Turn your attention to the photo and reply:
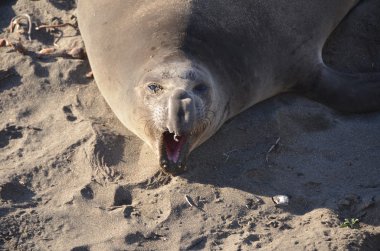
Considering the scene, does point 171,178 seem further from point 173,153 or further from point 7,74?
point 7,74

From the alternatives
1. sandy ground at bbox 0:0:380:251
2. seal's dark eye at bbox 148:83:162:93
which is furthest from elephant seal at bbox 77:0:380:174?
sandy ground at bbox 0:0:380:251

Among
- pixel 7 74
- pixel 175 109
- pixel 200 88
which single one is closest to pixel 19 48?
pixel 7 74

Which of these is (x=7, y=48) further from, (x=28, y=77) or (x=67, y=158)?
(x=67, y=158)

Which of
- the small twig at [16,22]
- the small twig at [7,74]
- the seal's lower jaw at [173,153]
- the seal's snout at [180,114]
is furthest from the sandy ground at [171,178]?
the seal's snout at [180,114]

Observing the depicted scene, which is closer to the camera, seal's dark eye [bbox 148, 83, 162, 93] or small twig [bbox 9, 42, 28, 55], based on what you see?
seal's dark eye [bbox 148, 83, 162, 93]

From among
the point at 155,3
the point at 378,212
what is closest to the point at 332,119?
the point at 378,212

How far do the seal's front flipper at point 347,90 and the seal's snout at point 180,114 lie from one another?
1.42 meters

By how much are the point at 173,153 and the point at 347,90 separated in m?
1.57

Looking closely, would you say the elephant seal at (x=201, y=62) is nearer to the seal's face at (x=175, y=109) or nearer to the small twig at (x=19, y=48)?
the seal's face at (x=175, y=109)

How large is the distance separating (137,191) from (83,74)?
137 cm

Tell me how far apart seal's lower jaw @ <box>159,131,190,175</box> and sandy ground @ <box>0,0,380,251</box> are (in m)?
0.14

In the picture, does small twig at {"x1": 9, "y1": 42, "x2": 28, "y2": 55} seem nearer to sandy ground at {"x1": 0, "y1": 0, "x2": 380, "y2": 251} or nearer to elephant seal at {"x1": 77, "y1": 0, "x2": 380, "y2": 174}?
sandy ground at {"x1": 0, "y1": 0, "x2": 380, "y2": 251}

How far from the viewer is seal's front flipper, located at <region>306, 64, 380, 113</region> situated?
18.2 ft

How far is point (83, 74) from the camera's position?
577 centimetres
